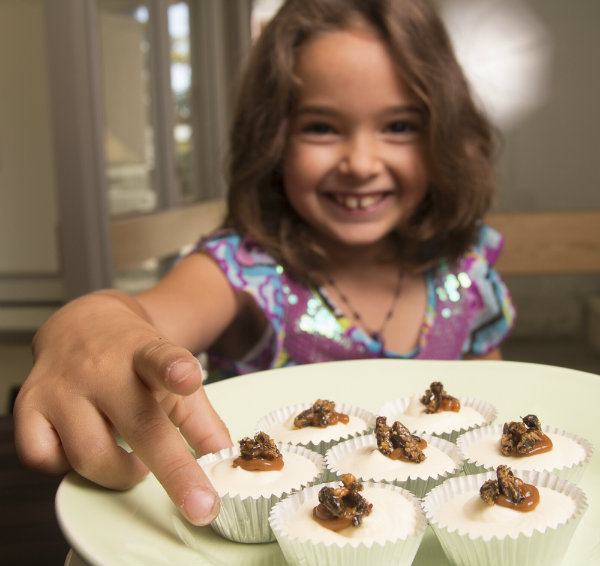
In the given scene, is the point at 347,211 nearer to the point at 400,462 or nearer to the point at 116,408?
the point at 400,462

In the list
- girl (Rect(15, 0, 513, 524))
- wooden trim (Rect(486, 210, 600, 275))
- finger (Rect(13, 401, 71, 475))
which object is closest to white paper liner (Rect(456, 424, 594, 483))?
finger (Rect(13, 401, 71, 475))

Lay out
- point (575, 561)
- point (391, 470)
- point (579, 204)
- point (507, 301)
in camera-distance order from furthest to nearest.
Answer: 1. point (579, 204)
2. point (507, 301)
3. point (391, 470)
4. point (575, 561)

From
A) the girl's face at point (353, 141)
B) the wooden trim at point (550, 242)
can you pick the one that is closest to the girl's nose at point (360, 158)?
the girl's face at point (353, 141)

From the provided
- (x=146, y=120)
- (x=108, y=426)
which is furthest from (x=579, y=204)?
(x=108, y=426)

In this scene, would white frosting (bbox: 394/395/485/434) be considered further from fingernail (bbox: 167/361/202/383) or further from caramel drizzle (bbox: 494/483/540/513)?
fingernail (bbox: 167/361/202/383)

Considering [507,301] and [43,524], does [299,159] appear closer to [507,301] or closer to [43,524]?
[507,301]
